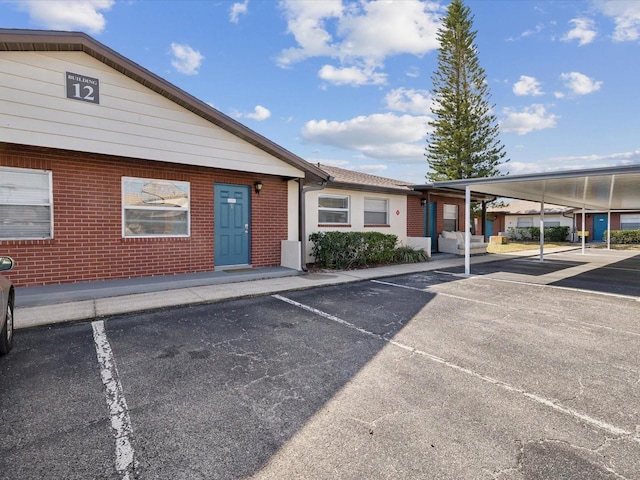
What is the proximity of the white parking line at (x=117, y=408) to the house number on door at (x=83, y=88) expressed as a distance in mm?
4656

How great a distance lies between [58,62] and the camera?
610cm

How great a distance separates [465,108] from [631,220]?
697 inches

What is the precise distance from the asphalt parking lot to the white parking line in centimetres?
1

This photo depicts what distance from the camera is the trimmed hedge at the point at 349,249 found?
33.6 feet

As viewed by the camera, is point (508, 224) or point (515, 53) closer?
point (515, 53)

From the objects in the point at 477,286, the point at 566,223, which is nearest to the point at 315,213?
the point at 477,286

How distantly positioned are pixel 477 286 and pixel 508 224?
2946 centimetres

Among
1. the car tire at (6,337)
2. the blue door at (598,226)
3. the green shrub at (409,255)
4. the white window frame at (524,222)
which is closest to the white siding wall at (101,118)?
the car tire at (6,337)

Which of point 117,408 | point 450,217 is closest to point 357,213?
point 450,217

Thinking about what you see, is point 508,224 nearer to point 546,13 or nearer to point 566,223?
point 566,223

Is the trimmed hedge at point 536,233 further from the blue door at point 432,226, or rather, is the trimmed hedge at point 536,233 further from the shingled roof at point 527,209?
the blue door at point 432,226

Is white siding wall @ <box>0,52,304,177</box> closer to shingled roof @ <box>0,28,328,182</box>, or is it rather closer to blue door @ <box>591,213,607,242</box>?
shingled roof @ <box>0,28,328,182</box>

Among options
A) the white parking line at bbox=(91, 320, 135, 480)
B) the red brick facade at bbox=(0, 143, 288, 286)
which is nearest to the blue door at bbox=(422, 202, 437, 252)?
the red brick facade at bbox=(0, 143, 288, 286)

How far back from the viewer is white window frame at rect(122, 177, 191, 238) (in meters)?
7.59
